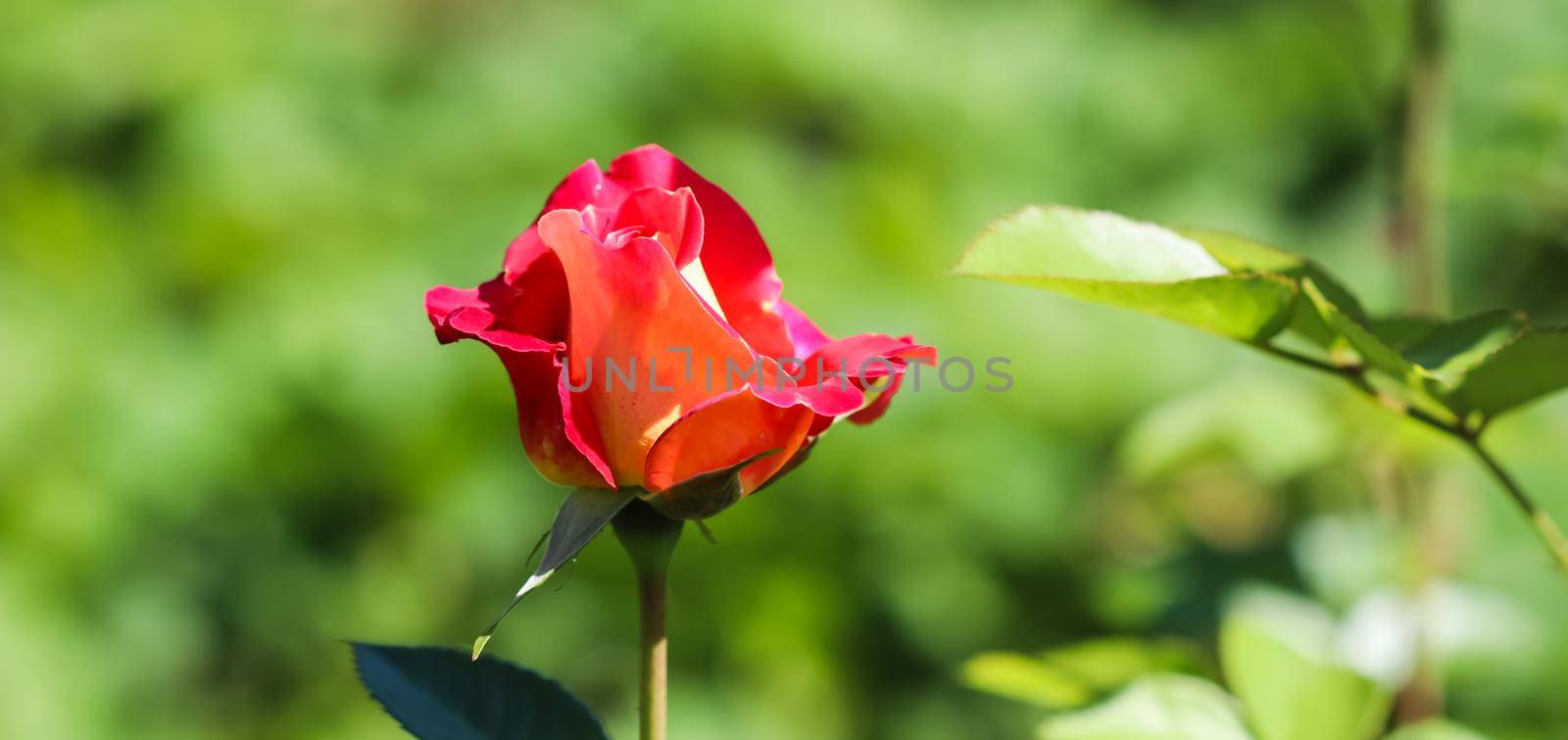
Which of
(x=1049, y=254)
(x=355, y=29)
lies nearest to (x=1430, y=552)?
(x=1049, y=254)

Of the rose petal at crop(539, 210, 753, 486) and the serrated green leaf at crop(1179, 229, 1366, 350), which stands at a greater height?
the serrated green leaf at crop(1179, 229, 1366, 350)

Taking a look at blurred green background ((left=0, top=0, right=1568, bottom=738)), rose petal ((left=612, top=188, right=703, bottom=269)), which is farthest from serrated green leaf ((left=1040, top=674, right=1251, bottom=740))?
blurred green background ((left=0, top=0, right=1568, bottom=738))

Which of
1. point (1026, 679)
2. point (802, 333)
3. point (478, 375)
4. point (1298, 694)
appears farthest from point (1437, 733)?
point (478, 375)

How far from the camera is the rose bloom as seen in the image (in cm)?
32

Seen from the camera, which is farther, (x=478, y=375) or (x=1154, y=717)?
(x=478, y=375)

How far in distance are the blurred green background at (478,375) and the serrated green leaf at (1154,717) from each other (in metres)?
0.58

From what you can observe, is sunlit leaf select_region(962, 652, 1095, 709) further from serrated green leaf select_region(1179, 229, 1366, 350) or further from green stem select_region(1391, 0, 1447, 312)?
green stem select_region(1391, 0, 1447, 312)

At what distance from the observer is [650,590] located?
1.09ft

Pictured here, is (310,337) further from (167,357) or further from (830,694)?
(830,694)

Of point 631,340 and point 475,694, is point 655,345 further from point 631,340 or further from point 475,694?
point 475,694

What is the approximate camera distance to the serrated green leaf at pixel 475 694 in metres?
0.34

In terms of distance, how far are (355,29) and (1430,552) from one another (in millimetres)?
1293

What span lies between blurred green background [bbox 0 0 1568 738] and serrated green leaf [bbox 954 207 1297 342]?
2.27 ft

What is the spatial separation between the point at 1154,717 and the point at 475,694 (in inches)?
9.6
